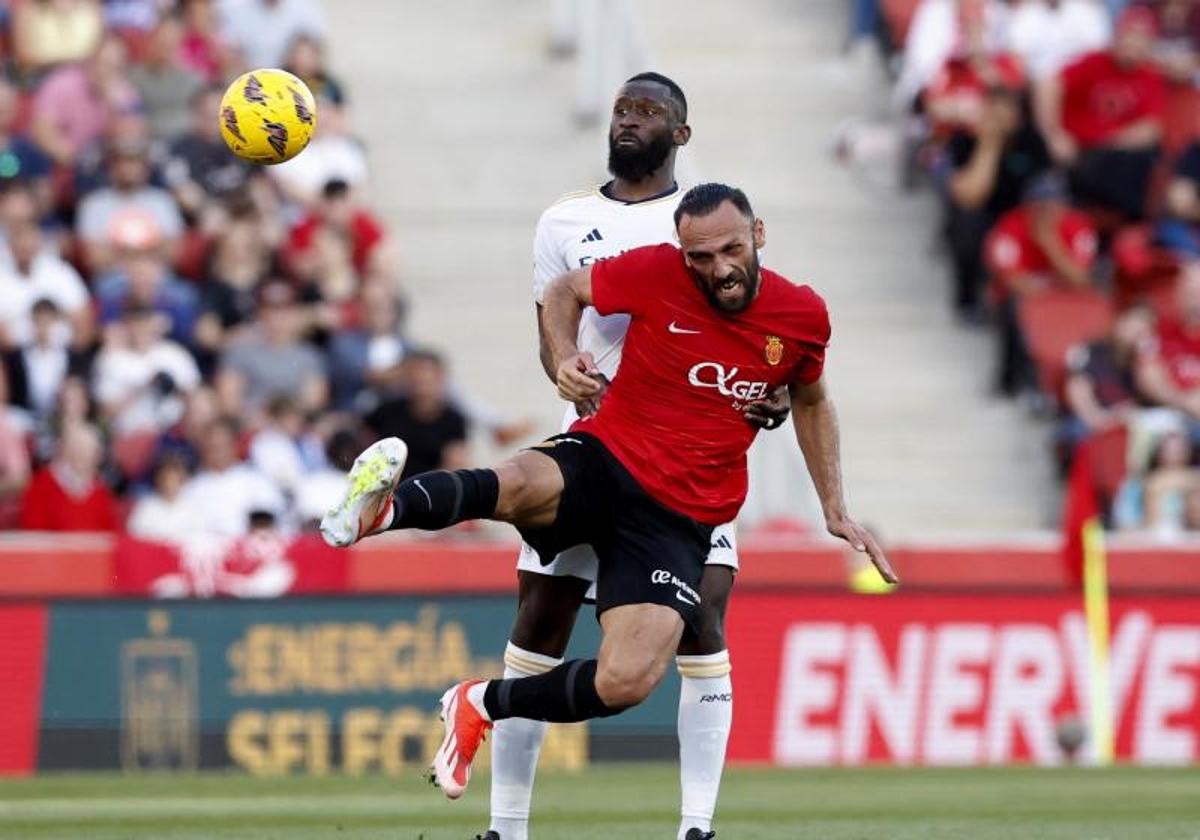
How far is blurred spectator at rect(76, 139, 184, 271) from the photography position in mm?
18172

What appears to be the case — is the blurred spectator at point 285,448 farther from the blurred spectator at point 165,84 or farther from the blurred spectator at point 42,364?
the blurred spectator at point 165,84

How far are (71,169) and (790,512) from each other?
5246 mm

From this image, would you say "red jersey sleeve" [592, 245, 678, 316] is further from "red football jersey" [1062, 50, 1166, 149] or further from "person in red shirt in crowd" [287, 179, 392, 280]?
"red football jersey" [1062, 50, 1166, 149]

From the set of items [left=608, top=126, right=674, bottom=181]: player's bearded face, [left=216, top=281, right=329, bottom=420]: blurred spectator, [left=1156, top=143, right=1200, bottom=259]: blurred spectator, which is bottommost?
[left=216, top=281, right=329, bottom=420]: blurred spectator

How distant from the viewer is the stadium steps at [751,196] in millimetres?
20328

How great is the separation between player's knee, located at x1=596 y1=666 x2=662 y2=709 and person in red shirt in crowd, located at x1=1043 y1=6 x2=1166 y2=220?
40.0ft

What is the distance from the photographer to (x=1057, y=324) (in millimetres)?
20297

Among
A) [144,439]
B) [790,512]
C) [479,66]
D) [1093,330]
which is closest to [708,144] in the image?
[479,66]

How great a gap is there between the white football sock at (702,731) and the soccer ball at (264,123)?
92.2 inches

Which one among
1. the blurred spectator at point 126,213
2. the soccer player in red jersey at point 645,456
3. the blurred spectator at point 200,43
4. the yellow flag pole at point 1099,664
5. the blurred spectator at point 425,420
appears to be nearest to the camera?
the soccer player in red jersey at point 645,456

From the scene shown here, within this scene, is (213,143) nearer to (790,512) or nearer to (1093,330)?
(790,512)

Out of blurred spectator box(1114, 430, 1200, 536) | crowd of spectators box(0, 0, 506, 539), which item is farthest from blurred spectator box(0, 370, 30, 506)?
blurred spectator box(1114, 430, 1200, 536)

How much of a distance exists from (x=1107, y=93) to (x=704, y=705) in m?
11.9

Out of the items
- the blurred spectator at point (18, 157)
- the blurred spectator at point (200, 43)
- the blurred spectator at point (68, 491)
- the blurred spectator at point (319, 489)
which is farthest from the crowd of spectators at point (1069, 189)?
the blurred spectator at point (68, 491)
